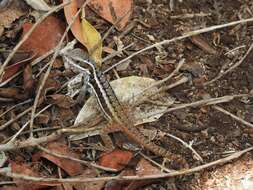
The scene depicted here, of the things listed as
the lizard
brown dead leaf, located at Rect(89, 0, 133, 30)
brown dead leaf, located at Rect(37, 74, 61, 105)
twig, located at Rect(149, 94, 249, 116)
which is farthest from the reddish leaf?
brown dead leaf, located at Rect(89, 0, 133, 30)

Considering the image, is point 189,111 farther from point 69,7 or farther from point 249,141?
point 69,7

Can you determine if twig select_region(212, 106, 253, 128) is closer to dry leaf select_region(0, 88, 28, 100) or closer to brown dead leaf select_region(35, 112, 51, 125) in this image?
brown dead leaf select_region(35, 112, 51, 125)

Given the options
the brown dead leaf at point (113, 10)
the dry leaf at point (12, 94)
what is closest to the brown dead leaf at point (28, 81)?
the dry leaf at point (12, 94)

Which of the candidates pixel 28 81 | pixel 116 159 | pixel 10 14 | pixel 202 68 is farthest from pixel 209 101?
pixel 10 14

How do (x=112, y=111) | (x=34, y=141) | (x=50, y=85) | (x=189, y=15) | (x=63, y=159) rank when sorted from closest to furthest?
(x=34, y=141) → (x=63, y=159) → (x=112, y=111) → (x=50, y=85) → (x=189, y=15)

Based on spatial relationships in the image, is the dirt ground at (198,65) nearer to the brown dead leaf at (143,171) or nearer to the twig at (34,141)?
the brown dead leaf at (143,171)

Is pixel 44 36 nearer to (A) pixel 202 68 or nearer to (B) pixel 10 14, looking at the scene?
(B) pixel 10 14

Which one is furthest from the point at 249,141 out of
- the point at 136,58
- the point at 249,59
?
the point at 136,58
